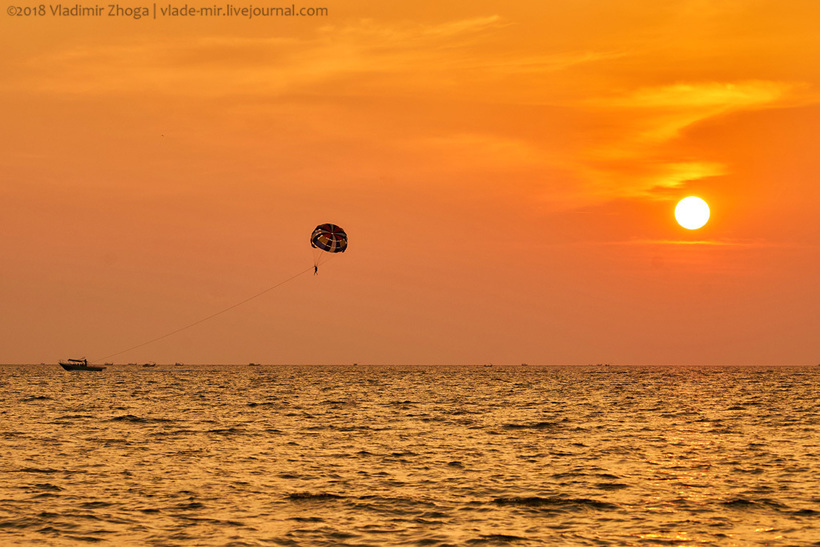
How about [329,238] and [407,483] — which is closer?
[407,483]

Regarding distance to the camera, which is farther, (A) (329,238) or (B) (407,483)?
(A) (329,238)

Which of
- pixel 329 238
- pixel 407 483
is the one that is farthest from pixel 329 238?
pixel 407 483

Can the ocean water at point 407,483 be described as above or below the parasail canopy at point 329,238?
below

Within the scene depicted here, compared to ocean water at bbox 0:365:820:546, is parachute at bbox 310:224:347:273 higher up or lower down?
higher up

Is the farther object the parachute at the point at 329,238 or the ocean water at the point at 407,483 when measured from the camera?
the parachute at the point at 329,238

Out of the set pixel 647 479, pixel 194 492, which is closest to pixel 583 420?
pixel 647 479

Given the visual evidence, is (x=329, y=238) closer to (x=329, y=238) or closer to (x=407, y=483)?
(x=329, y=238)

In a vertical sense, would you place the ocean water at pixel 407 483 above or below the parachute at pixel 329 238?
below

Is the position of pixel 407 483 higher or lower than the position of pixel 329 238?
lower

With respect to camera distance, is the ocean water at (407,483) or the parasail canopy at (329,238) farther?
the parasail canopy at (329,238)

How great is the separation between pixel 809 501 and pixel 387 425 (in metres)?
40.0

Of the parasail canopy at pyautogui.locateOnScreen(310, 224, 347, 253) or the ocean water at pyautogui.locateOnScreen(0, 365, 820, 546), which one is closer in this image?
the ocean water at pyautogui.locateOnScreen(0, 365, 820, 546)

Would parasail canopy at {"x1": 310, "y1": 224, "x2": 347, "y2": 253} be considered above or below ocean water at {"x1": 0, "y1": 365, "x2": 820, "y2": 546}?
above

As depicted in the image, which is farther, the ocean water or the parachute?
the parachute
